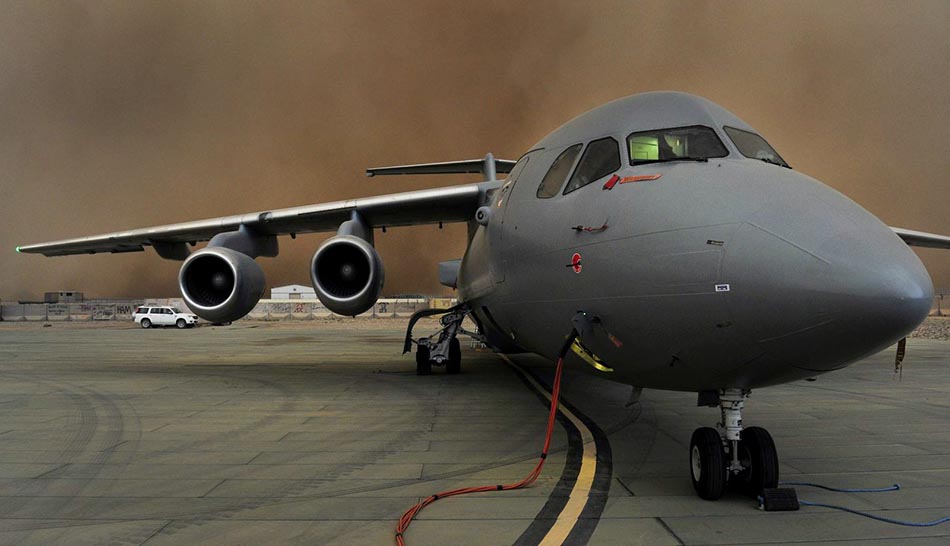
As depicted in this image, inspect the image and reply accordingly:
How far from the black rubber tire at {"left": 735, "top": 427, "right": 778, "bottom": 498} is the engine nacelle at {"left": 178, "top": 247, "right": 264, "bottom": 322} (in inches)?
287

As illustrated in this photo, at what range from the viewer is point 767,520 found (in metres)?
3.35

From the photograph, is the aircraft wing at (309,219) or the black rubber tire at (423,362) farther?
the black rubber tire at (423,362)

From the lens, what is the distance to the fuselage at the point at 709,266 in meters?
2.77

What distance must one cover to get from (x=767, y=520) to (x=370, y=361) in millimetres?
11106

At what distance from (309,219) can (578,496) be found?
7.99m

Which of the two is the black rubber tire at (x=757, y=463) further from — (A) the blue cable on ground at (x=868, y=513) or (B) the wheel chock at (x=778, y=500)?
(A) the blue cable on ground at (x=868, y=513)

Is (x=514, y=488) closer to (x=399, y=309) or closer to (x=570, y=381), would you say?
(x=570, y=381)

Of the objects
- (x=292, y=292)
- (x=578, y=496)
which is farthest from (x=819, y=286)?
(x=292, y=292)

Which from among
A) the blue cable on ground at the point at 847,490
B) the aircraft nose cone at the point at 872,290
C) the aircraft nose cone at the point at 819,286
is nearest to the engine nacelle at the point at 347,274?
the blue cable on ground at the point at 847,490

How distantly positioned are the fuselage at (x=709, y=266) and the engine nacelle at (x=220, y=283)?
19.6 ft

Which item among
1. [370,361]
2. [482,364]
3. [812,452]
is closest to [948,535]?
[812,452]

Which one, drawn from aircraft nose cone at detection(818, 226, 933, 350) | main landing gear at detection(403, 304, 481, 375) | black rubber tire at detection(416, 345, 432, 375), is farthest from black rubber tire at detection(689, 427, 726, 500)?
black rubber tire at detection(416, 345, 432, 375)

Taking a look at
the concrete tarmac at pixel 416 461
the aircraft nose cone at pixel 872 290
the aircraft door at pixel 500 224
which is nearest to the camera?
the aircraft nose cone at pixel 872 290

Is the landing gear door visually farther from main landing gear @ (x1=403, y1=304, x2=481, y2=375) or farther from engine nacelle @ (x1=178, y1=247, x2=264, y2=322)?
main landing gear @ (x1=403, y1=304, x2=481, y2=375)
